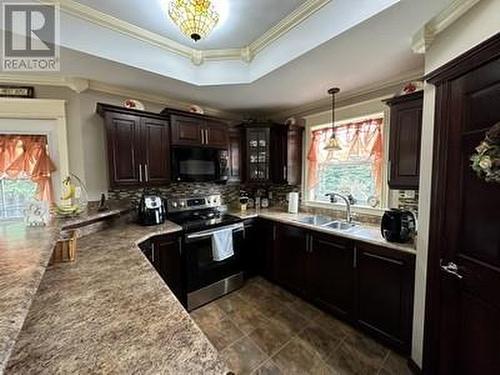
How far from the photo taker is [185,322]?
2.91 feet

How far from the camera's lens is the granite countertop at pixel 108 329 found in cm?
68

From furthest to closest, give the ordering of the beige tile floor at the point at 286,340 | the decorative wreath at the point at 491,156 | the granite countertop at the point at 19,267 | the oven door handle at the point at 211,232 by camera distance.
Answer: the oven door handle at the point at 211,232, the beige tile floor at the point at 286,340, the decorative wreath at the point at 491,156, the granite countertop at the point at 19,267

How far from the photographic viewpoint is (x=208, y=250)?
259cm

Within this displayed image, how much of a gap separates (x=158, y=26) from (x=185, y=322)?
7.00 ft

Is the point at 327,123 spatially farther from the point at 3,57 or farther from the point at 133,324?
the point at 3,57

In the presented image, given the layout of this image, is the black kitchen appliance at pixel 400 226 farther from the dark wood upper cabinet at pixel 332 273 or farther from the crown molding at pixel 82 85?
the crown molding at pixel 82 85

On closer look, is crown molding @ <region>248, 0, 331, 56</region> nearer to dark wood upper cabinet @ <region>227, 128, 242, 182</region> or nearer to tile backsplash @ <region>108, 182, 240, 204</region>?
dark wood upper cabinet @ <region>227, 128, 242, 182</region>

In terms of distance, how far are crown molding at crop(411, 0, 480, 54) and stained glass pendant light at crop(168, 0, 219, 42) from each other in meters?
1.39


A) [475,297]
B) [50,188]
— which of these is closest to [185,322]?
[475,297]

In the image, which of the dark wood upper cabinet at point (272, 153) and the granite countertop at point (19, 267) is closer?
the granite countertop at point (19, 267)

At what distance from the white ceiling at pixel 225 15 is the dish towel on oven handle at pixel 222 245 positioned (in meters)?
1.96

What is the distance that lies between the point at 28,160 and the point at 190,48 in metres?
1.96

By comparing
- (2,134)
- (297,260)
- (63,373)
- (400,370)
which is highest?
(2,134)

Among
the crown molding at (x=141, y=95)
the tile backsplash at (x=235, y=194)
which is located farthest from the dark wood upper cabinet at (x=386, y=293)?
the crown molding at (x=141, y=95)
